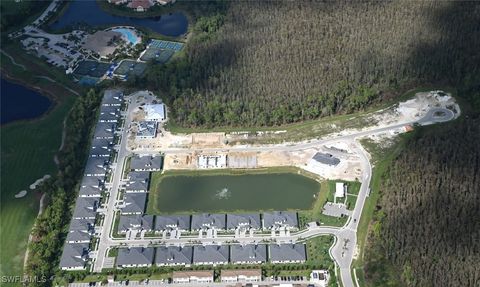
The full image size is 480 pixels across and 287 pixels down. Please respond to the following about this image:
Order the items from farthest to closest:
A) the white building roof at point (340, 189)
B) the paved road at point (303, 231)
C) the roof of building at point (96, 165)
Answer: the roof of building at point (96, 165) → the white building roof at point (340, 189) → the paved road at point (303, 231)

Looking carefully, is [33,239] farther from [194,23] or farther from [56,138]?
[194,23]

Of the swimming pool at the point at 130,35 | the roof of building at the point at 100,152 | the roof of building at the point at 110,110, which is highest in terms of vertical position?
the swimming pool at the point at 130,35

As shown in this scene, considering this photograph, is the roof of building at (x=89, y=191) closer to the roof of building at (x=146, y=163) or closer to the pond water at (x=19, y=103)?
the roof of building at (x=146, y=163)

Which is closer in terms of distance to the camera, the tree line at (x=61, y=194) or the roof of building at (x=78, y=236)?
the tree line at (x=61, y=194)

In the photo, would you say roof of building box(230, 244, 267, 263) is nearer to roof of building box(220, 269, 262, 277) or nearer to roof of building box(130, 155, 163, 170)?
roof of building box(220, 269, 262, 277)

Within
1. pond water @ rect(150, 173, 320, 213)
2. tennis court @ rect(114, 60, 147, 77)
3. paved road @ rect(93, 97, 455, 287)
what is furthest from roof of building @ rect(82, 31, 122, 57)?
pond water @ rect(150, 173, 320, 213)

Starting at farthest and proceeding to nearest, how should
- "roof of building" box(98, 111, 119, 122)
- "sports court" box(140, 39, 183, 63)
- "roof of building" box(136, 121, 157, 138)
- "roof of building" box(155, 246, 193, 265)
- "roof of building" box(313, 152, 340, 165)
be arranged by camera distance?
"sports court" box(140, 39, 183, 63), "roof of building" box(98, 111, 119, 122), "roof of building" box(136, 121, 157, 138), "roof of building" box(313, 152, 340, 165), "roof of building" box(155, 246, 193, 265)

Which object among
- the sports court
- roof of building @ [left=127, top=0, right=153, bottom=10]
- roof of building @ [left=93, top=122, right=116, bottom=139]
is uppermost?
roof of building @ [left=127, top=0, right=153, bottom=10]

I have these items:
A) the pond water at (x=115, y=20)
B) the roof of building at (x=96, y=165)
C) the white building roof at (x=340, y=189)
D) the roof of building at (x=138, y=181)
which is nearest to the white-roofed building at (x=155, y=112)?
the roof of building at (x=96, y=165)
